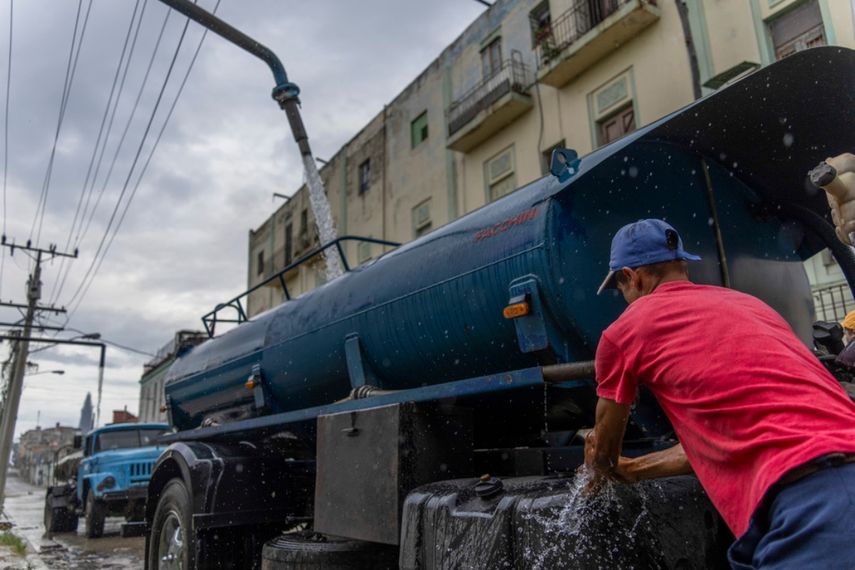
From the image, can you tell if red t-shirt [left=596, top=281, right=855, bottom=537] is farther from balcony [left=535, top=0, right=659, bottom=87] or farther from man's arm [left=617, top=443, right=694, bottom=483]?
balcony [left=535, top=0, right=659, bottom=87]

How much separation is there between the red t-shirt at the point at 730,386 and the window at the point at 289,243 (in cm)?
2827

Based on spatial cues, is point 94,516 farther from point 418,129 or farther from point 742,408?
point 418,129

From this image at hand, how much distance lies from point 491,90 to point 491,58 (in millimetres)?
1745

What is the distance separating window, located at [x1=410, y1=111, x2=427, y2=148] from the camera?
22.1m

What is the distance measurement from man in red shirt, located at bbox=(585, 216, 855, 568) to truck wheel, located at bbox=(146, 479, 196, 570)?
344cm

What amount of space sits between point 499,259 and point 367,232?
21.4m

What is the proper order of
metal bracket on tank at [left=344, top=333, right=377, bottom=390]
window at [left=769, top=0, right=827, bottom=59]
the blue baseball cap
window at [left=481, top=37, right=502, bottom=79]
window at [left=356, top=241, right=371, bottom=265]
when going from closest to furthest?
the blue baseball cap, metal bracket on tank at [left=344, top=333, right=377, bottom=390], window at [left=769, top=0, right=827, bottom=59], window at [left=481, top=37, right=502, bottom=79], window at [left=356, top=241, right=371, bottom=265]

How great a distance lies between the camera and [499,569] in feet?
7.77

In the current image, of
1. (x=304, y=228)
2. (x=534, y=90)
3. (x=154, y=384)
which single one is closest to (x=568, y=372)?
(x=534, y=90)

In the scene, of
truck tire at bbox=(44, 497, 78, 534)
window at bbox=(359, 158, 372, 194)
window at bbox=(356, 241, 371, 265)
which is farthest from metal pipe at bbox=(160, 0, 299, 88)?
window at bbox=(359, 158, 372, 194)

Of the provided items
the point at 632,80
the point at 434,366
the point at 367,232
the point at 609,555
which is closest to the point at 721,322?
the point at 609,555

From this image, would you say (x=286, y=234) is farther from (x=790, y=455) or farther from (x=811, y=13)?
(x=790, y=455)

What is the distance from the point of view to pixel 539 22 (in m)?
17.5

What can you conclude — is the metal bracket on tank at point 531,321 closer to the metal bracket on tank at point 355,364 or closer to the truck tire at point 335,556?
the truck tire at point 335,556
